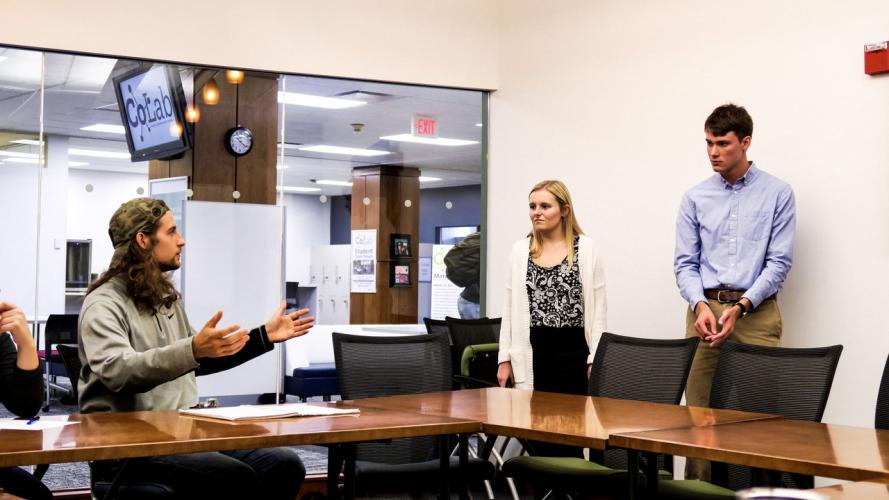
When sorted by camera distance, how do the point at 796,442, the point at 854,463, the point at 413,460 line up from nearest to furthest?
the point at 854,463 → the point at 796,442 → the point at 413,460

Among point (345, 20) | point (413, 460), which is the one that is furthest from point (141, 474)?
point (345, 20)

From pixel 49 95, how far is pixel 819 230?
438cm

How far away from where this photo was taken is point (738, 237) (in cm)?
474

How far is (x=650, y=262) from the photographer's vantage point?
233 inches

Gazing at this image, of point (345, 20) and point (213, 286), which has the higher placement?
point (345, 20)

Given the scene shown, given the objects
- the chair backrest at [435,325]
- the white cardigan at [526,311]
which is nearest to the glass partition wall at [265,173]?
the chair backrest at [435,325]

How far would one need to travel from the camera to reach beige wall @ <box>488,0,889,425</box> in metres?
4.78

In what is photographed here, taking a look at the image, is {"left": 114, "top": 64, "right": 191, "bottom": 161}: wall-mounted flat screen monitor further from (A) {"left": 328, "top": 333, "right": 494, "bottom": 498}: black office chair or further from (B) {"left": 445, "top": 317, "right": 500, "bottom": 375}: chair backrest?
(A) {"left": 328, "top": 333, "right": 494, "bottom": 498}: black office chair

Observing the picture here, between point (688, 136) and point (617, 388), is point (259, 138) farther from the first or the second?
point (617, 388)

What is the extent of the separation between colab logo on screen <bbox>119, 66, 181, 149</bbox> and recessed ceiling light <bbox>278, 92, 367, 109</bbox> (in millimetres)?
751

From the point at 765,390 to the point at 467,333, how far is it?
235 cm

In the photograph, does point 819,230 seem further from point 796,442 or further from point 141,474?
point 141,474

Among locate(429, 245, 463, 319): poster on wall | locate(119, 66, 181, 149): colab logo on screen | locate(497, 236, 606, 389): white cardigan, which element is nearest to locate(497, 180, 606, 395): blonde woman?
locate(497, 236, 606, 389): white cardigan

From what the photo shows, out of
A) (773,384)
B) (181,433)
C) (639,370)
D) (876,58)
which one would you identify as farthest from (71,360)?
(876,58)
